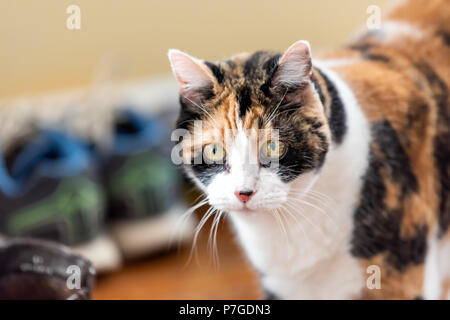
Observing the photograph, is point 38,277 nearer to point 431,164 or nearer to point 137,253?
point 431,164

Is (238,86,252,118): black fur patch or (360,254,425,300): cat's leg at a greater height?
(238,86,252,118): black fur patch

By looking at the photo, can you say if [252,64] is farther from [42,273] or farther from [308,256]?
[42,273]

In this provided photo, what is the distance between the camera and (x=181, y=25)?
0.71m

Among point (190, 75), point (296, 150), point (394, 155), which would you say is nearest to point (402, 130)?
point (394, 155)

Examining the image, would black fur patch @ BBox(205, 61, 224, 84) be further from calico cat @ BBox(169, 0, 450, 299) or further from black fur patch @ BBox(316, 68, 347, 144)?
black fur patch @ BBox(316, 68, 347, 144)

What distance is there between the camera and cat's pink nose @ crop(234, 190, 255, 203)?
1.78ft

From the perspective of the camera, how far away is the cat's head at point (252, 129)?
1.78 feet

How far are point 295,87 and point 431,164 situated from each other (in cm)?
24

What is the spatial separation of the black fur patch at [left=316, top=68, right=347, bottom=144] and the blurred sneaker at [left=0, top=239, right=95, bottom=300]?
0.34 metres

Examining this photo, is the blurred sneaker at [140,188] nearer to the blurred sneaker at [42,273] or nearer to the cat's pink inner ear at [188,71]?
the blurred sneaker at [42,273]

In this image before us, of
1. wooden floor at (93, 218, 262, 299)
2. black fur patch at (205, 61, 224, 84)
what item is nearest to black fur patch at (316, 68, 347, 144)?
black fur patch at (205, 61, 224, 84)

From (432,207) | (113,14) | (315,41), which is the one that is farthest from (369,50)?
(113,14)

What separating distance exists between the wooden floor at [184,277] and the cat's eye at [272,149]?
0.96 ft

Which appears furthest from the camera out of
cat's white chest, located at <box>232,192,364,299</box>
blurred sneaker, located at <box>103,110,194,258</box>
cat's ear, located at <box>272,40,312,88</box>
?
blurred sneaker, located at <box>103,110,194,258</box>
